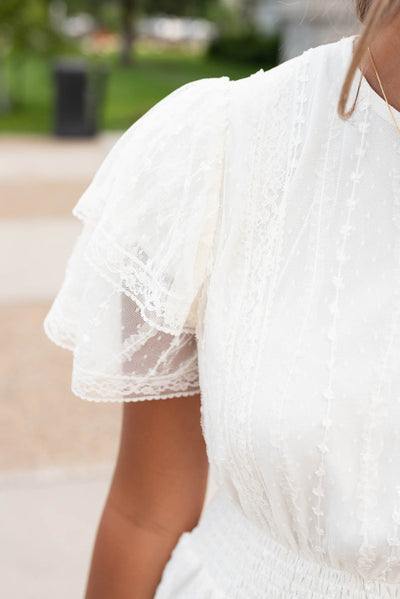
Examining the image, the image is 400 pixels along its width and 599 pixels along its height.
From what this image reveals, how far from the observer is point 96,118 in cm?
1619

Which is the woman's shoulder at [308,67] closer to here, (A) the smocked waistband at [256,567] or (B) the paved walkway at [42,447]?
(A) the smocked waistband at [256,567]

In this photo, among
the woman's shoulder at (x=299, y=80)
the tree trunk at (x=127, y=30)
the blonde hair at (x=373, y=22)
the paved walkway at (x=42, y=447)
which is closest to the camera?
the blonde hair at (x=373, y=22)

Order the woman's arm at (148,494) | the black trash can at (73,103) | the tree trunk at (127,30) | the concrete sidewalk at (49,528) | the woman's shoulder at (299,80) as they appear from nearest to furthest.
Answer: the woman's shoulder at (299,80) → the woman's arm at (148,494) → the concrete sidewalk at (49,528) → the black trash can at (73,103) → the tree trunk at (127,30)

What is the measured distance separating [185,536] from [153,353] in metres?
0.30

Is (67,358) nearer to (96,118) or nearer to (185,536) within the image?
(185,536)

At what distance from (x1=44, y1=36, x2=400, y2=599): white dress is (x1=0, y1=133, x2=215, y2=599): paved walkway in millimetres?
2294

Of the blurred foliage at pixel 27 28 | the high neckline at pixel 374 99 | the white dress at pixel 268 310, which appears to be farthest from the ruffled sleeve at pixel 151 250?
the blurred foliage at pixel 27 28

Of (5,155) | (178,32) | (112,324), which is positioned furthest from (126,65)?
(112,324)

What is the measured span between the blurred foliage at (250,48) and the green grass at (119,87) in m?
0.56

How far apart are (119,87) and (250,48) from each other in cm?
1343

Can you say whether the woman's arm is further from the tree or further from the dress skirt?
the tree

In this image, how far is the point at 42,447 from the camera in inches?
182

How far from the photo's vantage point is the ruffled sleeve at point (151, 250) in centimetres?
138

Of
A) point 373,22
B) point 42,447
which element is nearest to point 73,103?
point 42,447
